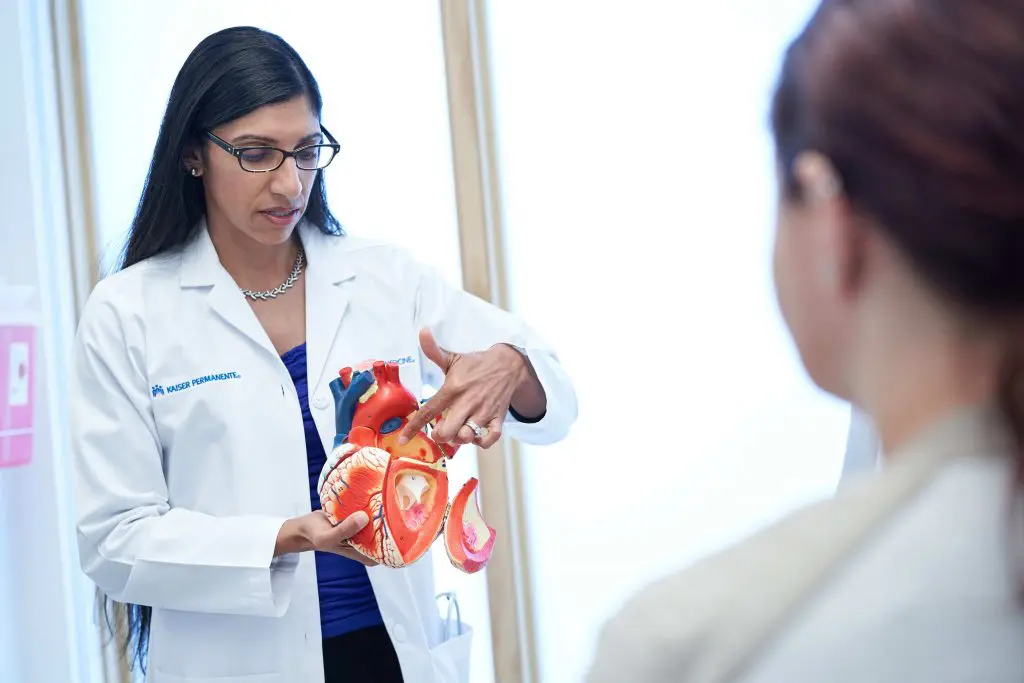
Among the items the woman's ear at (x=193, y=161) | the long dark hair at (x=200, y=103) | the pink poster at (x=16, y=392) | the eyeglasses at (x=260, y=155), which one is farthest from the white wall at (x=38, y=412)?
the eyeglasses at (x=260, y=155)

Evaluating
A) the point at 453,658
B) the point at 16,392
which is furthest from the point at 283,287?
the point at 16,392

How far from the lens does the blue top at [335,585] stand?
1.60 m

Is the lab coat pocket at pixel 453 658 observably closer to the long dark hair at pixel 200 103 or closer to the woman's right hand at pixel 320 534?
the woman's right hand at pixel 320 534

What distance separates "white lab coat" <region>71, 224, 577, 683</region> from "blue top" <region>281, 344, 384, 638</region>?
0.03 metres

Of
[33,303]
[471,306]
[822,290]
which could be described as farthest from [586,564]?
[822,290]

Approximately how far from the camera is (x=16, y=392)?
7.41 ft

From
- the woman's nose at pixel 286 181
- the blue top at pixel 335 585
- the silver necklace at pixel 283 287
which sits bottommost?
the blue top at pixel 335 585

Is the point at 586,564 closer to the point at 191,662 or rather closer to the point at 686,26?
the point at 191,662

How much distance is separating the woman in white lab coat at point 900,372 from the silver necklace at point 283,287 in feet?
4.38

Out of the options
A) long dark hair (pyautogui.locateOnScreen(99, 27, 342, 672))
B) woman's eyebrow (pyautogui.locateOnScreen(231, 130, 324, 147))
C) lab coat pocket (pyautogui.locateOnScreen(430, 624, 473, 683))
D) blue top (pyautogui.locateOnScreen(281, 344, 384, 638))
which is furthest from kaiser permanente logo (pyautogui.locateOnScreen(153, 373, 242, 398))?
lab coat pocket (pyautogui.locateOnScreen(430, 624, 473, 683))

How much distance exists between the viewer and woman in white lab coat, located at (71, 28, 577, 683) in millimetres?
1506

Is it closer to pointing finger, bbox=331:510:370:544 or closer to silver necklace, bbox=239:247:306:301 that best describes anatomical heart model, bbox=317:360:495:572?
pointing finger, bbox=331:510:370:544

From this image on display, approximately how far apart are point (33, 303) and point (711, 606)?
2.29 metres

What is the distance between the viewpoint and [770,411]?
249 cm
